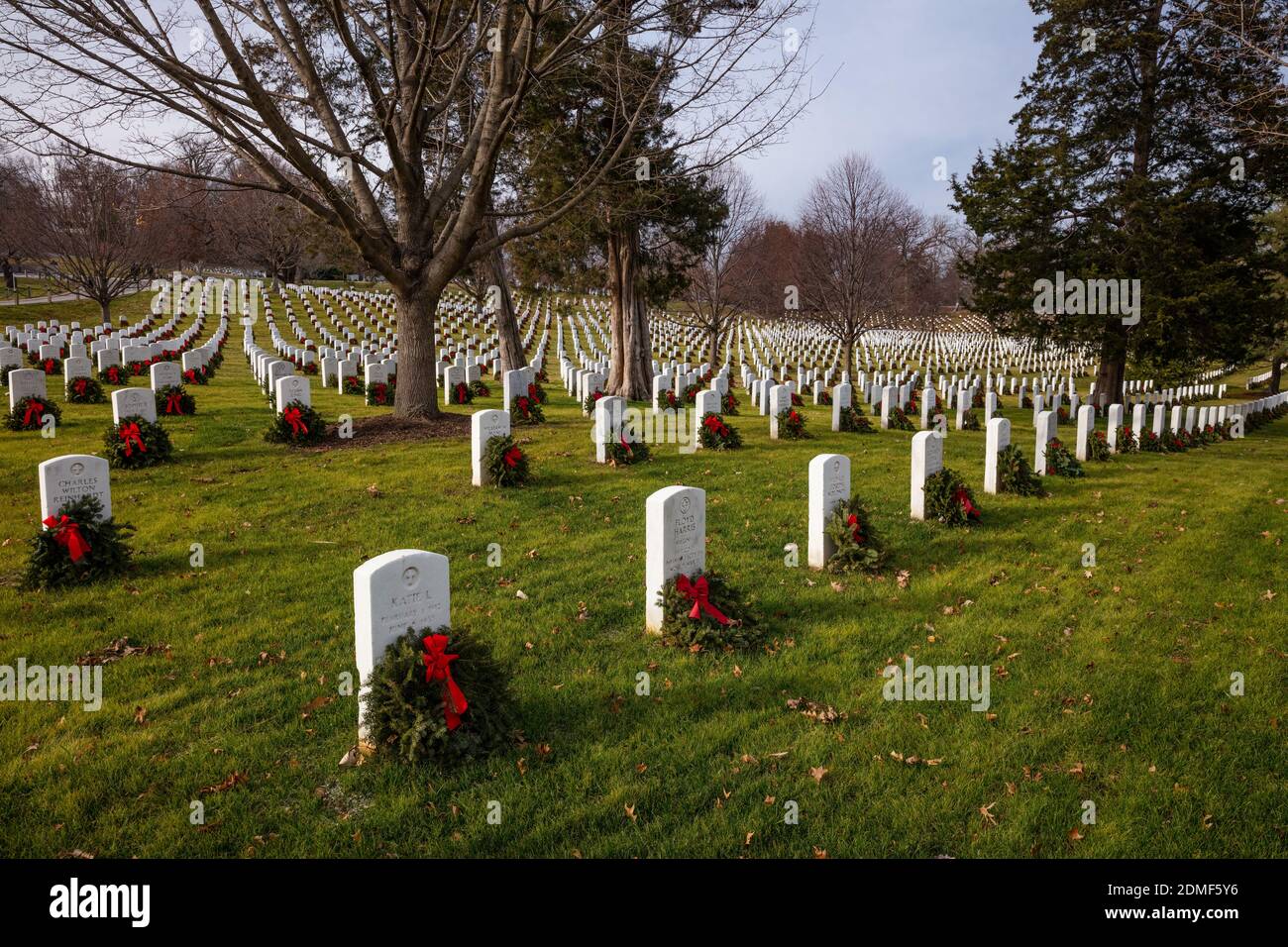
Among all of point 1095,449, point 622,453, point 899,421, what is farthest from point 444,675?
point 899,421

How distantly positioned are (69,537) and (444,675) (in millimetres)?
4513

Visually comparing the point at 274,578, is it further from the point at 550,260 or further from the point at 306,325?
the point at 306,325

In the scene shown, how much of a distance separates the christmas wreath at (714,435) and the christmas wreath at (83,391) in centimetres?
1259

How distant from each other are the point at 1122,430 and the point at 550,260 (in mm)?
14363

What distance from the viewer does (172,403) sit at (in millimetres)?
14070

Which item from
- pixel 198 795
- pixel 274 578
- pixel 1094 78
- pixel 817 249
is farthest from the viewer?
pixel 817 249

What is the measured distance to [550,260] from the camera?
795 inches

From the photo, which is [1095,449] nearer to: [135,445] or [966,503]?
[966,503]

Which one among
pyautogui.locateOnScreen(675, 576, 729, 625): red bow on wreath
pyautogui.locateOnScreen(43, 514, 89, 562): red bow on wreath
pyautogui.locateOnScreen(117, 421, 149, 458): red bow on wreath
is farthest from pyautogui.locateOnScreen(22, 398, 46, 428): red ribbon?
pyautogui.locateOnScreen(675, 576, 729, 625): red bow on wreath

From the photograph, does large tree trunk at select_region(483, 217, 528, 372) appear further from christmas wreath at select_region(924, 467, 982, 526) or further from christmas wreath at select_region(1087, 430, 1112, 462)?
christmas wreath at select_region(1087, 430, 1112, 462)

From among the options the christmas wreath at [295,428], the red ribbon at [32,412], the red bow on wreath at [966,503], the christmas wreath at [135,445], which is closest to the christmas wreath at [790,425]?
the red bow on wreath at [966,503]

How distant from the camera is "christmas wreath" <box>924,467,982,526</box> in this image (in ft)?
29.3
